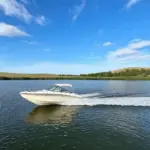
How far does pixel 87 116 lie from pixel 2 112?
9.83 metres

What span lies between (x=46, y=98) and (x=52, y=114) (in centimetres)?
372

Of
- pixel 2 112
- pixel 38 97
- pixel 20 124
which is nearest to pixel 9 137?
pixel 20 124

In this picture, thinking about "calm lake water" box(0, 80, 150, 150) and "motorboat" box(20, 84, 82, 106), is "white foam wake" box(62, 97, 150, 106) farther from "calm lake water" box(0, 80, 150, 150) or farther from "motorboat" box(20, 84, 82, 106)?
"motorboat" box(20, 84, 82, 106)

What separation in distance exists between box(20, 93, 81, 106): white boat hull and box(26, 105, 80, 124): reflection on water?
0.69 meters

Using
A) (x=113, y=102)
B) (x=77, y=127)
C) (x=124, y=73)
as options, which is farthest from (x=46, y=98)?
(x=124, y=73)

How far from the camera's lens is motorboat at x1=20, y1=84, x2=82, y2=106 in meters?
25.7

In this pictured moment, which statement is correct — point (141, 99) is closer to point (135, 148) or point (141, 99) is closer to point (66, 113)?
point (66, 113)

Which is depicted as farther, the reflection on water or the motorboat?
the motorboat

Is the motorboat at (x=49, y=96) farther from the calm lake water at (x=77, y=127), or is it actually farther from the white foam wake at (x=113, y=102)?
the white foam wake at (x=113, y=102)

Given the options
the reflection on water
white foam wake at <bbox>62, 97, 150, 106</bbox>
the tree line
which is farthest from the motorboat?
the tree line

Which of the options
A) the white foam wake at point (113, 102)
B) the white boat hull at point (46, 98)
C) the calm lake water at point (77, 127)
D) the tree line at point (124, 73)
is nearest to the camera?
the calm lake water at point (77, 127)

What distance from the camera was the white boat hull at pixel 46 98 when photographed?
25.8 metres

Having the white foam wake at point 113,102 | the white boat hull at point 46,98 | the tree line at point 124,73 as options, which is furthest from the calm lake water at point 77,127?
the tree line at point 124,73

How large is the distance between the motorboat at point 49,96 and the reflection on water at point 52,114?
84cm
